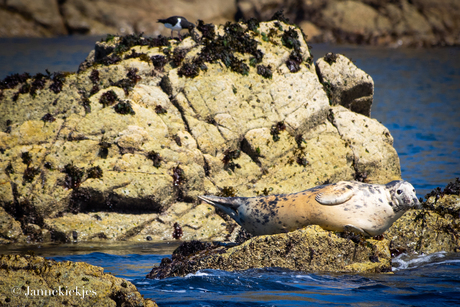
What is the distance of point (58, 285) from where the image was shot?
226 inches

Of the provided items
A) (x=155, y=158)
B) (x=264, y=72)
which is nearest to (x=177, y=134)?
(x=155, y=158)

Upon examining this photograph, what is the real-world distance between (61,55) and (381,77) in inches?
1312

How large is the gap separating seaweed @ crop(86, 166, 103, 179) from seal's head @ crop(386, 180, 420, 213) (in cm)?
729

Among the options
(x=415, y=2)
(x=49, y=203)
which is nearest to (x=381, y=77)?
(x=415, y=2)

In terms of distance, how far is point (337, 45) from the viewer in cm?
6462

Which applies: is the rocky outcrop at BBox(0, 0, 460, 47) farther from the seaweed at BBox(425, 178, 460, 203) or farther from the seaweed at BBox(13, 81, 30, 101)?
the seaweed at BBox(425, 178, 460, 203)

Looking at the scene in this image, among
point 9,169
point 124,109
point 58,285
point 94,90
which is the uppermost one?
point 94,90

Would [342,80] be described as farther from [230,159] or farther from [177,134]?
[177,134]

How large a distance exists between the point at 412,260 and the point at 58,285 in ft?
23.8

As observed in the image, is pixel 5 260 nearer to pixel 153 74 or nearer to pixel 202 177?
pixel 202 177

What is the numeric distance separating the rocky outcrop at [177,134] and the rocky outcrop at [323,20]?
51522 mm

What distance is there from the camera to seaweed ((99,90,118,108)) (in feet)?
45.1

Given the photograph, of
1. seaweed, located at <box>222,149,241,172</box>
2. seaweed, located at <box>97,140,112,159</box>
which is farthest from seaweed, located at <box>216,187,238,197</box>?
seaweed, located at <box>97,140,112,159</box>

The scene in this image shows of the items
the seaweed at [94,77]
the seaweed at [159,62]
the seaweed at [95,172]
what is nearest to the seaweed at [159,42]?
the seaweed at [159,62]
